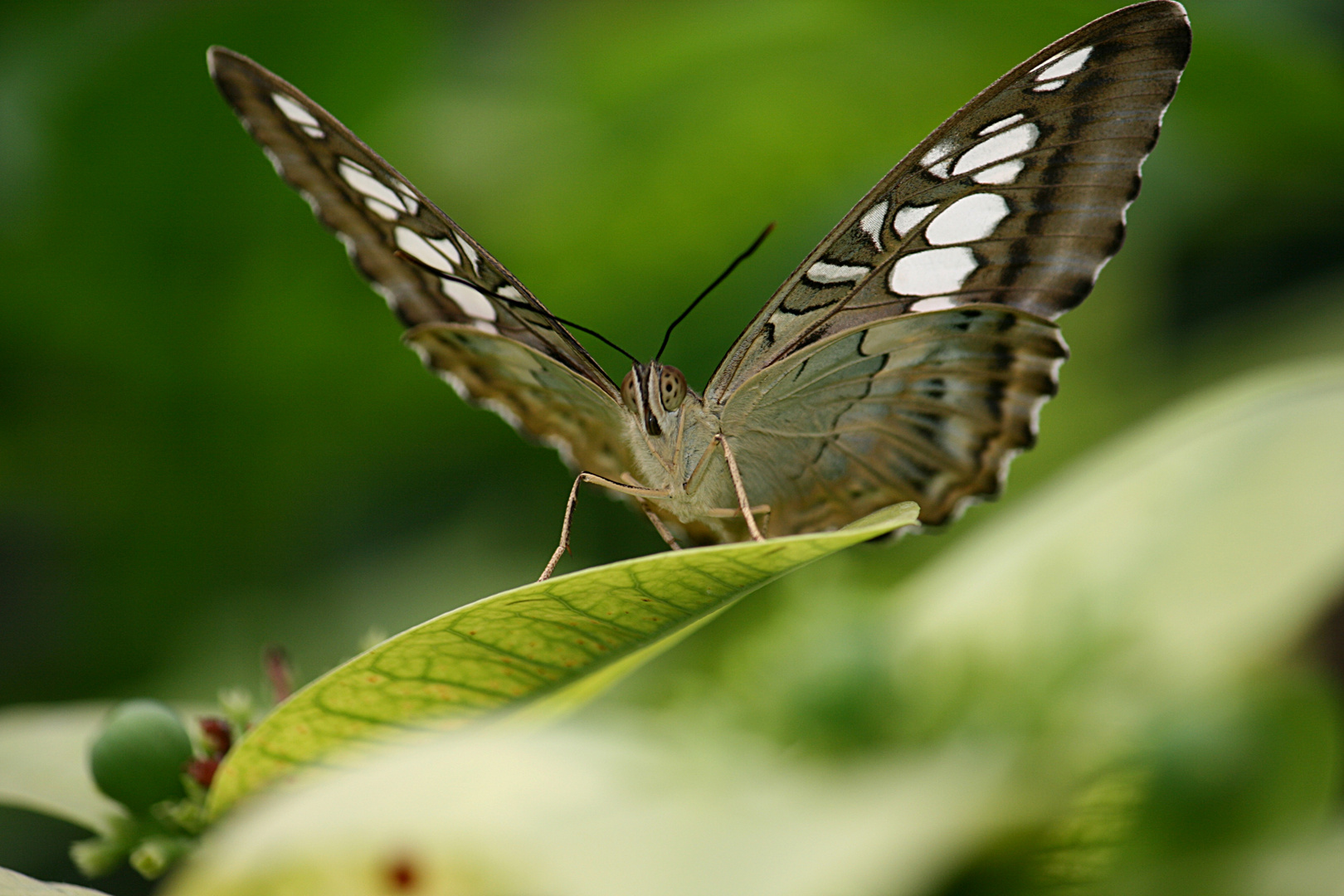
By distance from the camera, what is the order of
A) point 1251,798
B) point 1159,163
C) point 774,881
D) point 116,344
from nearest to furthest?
point 774,881 → point 1251,798 → point 116,344 → point 1159,163

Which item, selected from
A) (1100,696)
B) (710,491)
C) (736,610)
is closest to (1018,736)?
(1100,696)

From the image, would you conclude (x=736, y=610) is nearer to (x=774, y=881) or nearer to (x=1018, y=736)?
(x=1018, y=736)

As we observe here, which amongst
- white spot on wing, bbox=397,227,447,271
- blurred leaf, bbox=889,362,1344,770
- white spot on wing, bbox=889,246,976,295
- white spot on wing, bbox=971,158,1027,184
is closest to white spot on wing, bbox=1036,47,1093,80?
white spot on wing, bbox=971,158,1027,184

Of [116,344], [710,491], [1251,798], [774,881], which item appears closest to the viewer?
[774,881]

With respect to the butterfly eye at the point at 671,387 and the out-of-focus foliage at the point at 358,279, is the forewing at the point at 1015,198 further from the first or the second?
the out-of-focus foliage at the point at 358,279

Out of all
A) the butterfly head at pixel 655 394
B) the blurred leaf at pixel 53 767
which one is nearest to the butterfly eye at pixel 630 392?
the butterfly head at pixel 655 394

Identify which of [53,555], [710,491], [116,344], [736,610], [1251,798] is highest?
[116,344]

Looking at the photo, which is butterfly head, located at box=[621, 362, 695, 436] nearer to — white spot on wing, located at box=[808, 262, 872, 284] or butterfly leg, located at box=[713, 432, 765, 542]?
butterfly leg, located at box=[713, 432, 765, 542]

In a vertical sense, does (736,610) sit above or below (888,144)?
below
